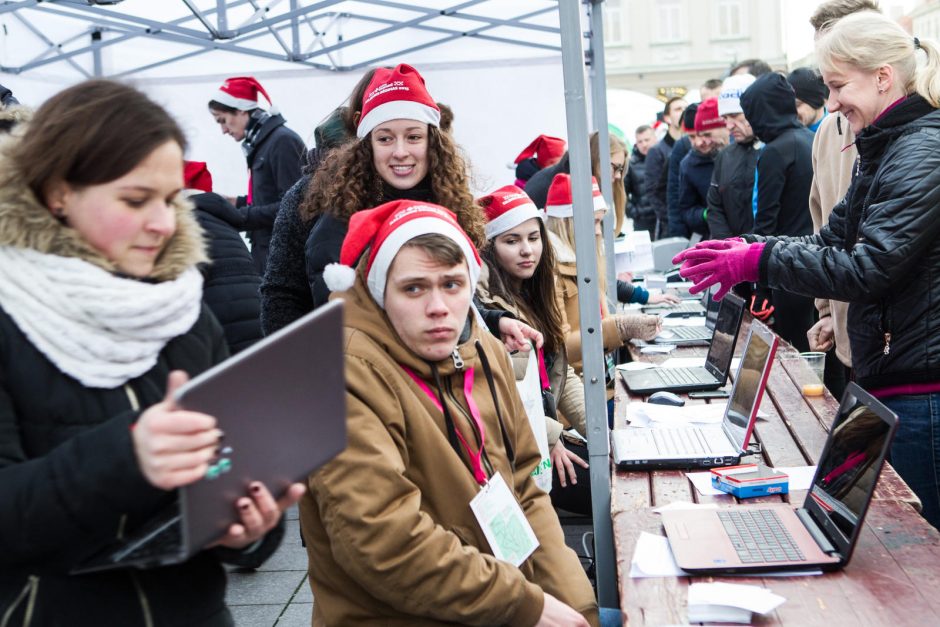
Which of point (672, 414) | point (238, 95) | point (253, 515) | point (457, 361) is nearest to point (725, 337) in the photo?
point (672, 414)

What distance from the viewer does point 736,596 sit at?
6.11 ft

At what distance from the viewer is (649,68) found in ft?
144

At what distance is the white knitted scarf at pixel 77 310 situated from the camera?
1.36 metres

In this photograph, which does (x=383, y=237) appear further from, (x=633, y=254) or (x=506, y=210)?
(x=633, y=254)

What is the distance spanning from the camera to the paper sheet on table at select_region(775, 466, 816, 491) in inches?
102

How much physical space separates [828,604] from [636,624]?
0.36 meters

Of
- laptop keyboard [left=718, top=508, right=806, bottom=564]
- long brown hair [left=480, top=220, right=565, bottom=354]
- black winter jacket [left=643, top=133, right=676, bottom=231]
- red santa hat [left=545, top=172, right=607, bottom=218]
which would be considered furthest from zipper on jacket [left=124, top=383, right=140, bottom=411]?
black winter jacket [left=643, top=133, right=676, bottom=231]

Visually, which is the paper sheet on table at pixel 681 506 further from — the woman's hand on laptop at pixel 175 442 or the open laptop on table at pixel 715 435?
the woman's hand on laptop at pixel 175 442

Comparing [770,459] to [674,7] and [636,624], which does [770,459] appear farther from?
[674,7]

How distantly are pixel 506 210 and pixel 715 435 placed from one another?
1.26 m

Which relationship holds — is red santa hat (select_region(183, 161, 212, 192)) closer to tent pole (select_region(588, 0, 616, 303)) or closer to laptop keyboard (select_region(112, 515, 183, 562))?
tent pole (select_region(588, 0, 616, 303))

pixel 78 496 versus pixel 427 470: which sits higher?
pixel 78 496

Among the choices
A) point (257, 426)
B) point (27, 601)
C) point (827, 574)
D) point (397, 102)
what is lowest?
point (827, 574)

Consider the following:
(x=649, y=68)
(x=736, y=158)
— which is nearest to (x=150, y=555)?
(x=736, y=158)
